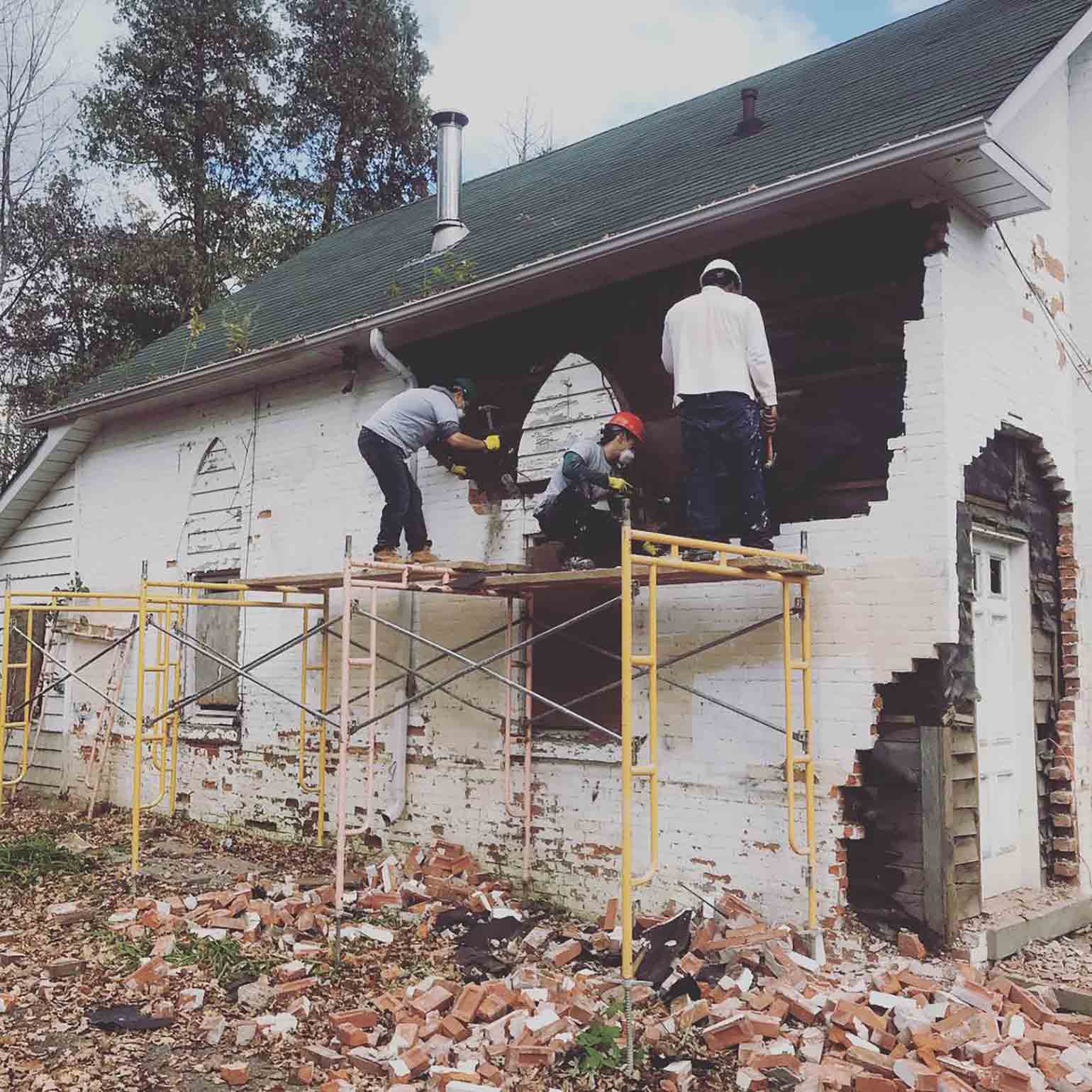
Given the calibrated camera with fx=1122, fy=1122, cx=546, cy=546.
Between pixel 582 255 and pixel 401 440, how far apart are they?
1805mm

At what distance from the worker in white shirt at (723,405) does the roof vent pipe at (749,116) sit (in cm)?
328

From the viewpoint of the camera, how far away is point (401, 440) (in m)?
7.89

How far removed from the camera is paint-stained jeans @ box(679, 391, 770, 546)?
6207 mm

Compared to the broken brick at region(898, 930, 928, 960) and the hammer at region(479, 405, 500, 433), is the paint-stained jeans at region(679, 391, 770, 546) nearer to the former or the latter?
the broken brick at region(898, 930, 928, 960)

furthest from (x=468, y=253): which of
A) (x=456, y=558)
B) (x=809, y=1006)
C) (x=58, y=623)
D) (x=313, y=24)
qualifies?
(x=313, y=24)

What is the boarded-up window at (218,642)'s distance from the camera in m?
10.7

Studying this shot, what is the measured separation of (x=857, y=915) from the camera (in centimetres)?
614

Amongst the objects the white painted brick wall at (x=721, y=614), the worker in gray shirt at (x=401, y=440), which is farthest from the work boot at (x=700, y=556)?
the worker in gray shirt at (x=401, y=440)

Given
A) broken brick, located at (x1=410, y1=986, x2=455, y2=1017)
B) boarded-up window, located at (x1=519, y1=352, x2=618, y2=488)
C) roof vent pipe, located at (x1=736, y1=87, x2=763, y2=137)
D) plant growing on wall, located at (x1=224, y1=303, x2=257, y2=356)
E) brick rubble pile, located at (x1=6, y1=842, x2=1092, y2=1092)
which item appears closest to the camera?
brick rubble pile, located at (x1=6, y1=842, x2=1092, y2=1092)

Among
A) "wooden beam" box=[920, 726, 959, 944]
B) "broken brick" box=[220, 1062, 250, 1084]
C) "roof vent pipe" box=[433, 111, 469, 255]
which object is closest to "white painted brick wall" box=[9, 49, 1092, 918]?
"wooden beam" box=[920, 726, 959, 944]

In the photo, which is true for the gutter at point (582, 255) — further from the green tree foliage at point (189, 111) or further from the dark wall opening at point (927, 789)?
the green tree foliage at point (189, 111)

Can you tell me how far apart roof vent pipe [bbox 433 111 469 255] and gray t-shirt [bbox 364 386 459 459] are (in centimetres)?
381

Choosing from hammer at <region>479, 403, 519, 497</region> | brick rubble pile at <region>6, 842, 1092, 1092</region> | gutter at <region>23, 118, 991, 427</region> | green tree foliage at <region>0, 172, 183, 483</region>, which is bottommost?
brick rubble pile at <region>6, 842, 1092, 1092</region>

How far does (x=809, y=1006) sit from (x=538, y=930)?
6.26ft
